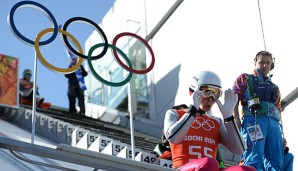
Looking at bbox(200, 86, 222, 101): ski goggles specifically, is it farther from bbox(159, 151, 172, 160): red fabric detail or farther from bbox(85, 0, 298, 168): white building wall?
bbox(85, 0, 298, 168): white building wall

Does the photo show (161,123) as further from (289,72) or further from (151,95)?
(289,72)

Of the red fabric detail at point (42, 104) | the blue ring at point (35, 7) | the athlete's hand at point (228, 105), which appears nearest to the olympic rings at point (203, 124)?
the athlete's hand at point (228, 105)

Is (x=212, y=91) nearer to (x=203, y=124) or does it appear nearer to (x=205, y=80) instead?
(x=205, y=80)

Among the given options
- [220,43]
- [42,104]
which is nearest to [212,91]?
[220,43]

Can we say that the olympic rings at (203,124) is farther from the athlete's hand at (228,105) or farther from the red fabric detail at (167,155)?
the red fabric detail at (167,155)

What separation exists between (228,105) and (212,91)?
177 millimetres

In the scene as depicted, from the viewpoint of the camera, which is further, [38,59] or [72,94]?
[72,94]

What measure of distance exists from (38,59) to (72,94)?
7.60 meters

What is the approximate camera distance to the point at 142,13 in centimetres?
1728

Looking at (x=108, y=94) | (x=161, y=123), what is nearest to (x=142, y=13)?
(x=108, y=94)

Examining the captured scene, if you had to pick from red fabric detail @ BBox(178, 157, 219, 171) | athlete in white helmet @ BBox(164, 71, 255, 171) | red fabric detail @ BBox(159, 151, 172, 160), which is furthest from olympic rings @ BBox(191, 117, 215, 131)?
red fabric detail @ BBox(178, 157, 219, 171)

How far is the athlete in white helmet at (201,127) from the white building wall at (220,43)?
4510mm

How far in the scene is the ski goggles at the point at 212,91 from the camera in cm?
644

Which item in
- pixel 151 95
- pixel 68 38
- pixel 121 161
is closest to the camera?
pixel 121 161
